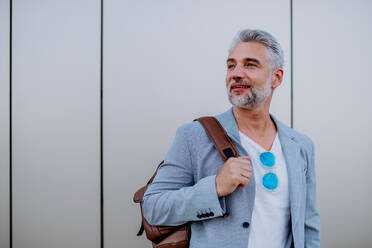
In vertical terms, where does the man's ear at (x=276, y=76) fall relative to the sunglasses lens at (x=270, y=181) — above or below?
above

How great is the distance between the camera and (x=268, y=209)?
113 cm

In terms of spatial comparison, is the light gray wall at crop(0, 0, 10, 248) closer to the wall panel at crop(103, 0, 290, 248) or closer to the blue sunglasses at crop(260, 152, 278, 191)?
the wall panel at crop(103, 0, 290, 248)

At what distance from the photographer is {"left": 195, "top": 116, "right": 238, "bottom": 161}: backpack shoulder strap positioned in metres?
1.07

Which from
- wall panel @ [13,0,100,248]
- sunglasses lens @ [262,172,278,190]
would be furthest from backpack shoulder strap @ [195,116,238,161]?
wall panel @ [13,0,100,248]

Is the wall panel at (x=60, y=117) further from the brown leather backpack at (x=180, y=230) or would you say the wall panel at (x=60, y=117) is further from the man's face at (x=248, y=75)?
the man's face at (x=248, y=75)

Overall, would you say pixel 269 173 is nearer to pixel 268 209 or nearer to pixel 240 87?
pixel 268 209

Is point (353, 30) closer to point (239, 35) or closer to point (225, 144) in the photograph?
point (239, 35)

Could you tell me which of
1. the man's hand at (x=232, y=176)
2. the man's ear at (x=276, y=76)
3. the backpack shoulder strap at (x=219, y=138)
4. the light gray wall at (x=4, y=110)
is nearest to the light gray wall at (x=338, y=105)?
the man's ear at (x=276, y=76)

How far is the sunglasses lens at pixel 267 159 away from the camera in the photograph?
1145 millimetres

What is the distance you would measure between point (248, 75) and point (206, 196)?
664 millimetres

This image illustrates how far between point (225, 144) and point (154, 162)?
994 mm

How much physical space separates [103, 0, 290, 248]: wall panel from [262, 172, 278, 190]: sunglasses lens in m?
0.95

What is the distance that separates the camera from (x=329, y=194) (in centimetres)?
212

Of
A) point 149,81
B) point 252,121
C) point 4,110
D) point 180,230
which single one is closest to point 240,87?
point 252,121
